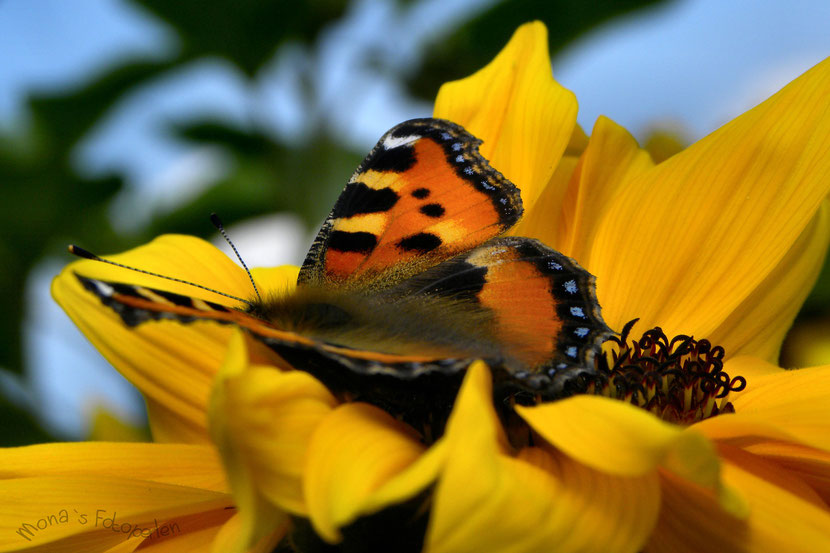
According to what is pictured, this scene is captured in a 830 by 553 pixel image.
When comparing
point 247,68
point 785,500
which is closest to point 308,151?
point 247,68

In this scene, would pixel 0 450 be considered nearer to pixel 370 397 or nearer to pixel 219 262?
pixel 219 262

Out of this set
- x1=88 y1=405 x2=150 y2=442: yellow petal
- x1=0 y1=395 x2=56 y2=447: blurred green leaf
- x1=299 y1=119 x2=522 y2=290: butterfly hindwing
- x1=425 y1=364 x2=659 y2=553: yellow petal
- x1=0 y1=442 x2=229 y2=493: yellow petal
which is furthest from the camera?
x1=0 y1=395 x2=56 y2=447: blurred green leaf

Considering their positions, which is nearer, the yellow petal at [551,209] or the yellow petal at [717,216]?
the yellow petal at [717,216]

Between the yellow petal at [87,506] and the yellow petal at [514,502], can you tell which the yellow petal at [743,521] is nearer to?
the yellow petal at [514,502]

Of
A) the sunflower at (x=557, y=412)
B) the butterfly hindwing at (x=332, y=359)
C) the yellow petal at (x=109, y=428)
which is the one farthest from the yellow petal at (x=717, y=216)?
the yellow petal at (x=109, y=428)

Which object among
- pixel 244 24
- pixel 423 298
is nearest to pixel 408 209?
pixel 423 298

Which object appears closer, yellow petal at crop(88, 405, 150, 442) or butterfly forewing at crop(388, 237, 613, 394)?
butterfly forewing at crop(388, 237, 613, 394)

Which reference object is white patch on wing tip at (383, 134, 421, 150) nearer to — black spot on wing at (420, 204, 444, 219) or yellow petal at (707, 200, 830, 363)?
black spot on wing at (420, 204, 444, 219)

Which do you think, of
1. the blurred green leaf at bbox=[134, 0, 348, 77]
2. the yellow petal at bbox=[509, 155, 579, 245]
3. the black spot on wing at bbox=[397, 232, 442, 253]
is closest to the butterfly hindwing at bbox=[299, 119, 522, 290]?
the black spot on wing at bbox=[397, 232, 442, 253]
